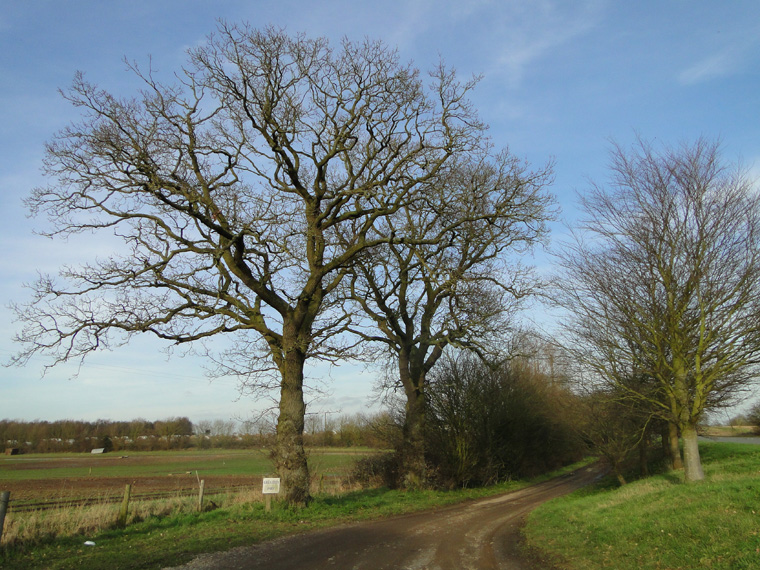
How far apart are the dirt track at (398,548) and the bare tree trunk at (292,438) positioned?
2124 millimetres

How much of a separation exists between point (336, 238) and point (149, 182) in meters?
7.79

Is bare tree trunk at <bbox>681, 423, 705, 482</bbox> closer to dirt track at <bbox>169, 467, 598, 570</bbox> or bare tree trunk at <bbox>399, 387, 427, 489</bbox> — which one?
dirt track at <bbox>169, 467, 598, 570</bbox>

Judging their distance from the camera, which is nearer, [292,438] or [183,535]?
[183,535]

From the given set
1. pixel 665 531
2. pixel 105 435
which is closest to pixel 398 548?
pixel 665 531

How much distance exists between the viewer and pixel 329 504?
13281 millimetres

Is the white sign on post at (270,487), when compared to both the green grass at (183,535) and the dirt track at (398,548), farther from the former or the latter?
the dirt track at (398,548)

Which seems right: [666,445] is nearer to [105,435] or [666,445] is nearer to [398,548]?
[398,548]

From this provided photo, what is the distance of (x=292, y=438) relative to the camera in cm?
1279

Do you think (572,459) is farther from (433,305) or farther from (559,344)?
(559,344)

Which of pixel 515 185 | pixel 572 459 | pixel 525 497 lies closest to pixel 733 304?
pixel 515 185

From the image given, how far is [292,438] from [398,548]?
16.1 feet

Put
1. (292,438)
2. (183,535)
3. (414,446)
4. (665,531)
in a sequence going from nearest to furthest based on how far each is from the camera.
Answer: (665,531) < (183,535) < (292,438) < (414,446)

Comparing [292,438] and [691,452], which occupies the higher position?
[292,438]

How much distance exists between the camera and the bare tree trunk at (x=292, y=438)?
12531mm
